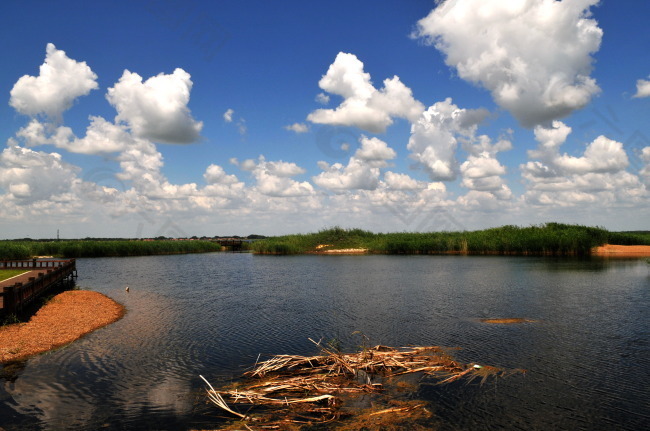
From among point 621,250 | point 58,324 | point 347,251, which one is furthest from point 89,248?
point 621,250

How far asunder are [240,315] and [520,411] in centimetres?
1787

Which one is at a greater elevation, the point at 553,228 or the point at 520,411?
the point at 553,228

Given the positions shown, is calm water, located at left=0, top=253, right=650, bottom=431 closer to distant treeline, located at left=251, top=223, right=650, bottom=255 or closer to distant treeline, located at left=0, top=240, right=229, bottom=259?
distant treeline, located at left=251, top=223, right=650, bottom=255

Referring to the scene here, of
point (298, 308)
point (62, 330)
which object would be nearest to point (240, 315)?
point (298, 308)

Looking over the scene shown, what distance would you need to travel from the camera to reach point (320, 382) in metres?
13.0

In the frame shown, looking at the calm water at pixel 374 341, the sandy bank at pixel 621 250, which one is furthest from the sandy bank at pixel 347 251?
the calm water at pixel 374 341

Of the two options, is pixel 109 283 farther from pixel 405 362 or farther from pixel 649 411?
pixel 649 411

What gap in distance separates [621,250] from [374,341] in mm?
71817

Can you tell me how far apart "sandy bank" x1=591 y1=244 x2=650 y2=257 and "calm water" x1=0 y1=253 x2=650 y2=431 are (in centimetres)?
3668

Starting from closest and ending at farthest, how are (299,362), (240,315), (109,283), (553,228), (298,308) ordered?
1. (299,362)
2. (240,315)
3. (298,308)
4. (109,283)
5. (553,228)

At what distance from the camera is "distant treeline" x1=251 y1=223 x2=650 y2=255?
7056 centimetres

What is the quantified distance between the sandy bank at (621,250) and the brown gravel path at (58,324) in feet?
236

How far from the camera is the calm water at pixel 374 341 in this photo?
11.6 m

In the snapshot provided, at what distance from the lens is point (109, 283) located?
43.4 meters
